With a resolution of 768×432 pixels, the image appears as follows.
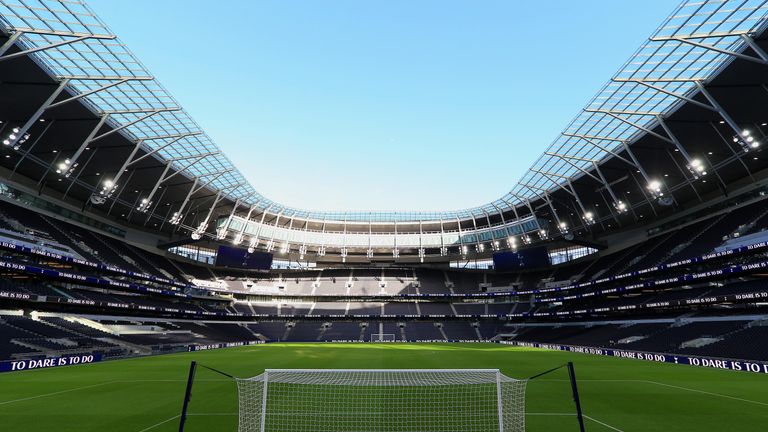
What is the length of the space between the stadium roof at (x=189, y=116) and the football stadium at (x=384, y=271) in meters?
0.21

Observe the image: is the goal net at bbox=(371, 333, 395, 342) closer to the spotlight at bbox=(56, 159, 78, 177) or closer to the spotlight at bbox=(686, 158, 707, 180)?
the spotlight at bbox=(56, 159, 78, 177)

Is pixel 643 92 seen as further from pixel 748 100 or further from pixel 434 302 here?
pixel 434 302

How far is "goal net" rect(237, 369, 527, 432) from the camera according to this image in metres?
9.18

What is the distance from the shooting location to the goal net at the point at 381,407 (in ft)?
30.1

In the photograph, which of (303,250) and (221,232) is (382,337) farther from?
(221,232)

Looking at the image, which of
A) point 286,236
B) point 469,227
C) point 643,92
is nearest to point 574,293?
point 469,227

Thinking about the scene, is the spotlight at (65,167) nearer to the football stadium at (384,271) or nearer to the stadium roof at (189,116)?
the football stadium at (384,271)

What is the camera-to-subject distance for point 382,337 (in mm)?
60500

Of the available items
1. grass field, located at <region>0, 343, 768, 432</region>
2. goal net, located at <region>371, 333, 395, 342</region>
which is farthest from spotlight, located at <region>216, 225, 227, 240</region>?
grass field, located at <region>0, 343, 768, 432</region>

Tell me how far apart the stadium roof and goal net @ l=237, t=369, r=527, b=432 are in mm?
23183

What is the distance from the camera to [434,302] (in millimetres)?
69125

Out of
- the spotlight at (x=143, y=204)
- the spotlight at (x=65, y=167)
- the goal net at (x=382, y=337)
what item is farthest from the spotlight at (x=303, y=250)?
the spotlight at (x=65, y=167)

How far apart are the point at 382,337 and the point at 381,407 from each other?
2007 inches

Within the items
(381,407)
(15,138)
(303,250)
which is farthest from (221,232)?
(381,407)
